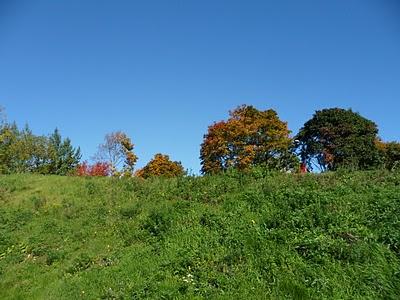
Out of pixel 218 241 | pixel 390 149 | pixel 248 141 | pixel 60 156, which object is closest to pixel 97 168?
pixel 60 156

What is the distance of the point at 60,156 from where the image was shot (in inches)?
1817

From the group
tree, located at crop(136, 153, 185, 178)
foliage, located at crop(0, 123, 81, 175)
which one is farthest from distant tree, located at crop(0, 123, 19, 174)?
tree, located at crop(136, 153, 185, 178)

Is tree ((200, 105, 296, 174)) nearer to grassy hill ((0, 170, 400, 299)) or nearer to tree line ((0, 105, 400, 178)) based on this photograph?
tree line ((0, 105, 400, 178))

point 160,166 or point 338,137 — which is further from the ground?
point 160,166

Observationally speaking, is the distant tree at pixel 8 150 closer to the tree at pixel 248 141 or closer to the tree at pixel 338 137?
the tree at pixel 248 141

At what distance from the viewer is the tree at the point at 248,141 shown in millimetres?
47625

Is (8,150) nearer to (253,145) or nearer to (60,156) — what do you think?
(60,156)

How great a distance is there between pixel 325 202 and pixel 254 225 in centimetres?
147

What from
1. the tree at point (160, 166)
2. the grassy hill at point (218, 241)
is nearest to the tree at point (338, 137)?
the tree at point (160, 166)

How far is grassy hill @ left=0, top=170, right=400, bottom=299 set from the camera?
7.41 metres

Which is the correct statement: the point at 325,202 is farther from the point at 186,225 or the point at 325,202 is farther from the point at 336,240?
the point at 186,225

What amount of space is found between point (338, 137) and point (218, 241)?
38.2 meters

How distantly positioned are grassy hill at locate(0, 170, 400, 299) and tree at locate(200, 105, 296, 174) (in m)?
33.5

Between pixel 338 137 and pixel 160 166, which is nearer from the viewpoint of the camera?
pixel 338 137
